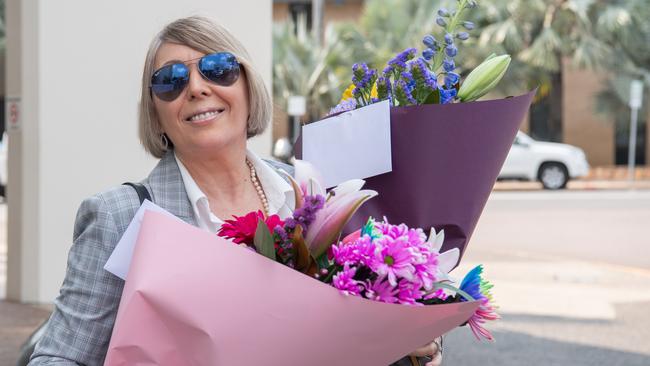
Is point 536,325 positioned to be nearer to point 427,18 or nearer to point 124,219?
point 124,219

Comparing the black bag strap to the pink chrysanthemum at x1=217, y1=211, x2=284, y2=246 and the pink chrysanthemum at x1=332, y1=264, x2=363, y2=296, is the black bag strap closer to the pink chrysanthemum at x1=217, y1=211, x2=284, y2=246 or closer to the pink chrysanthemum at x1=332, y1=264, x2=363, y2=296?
the pink chrysanthemum at x1=217, y1=211, x2=284, y2=246

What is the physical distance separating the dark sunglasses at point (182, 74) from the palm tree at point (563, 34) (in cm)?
2453

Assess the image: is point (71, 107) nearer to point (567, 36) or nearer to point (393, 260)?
point (393, 260)

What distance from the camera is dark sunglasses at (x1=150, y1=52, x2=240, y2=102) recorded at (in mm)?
2084

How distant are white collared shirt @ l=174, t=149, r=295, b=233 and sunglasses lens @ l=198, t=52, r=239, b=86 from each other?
236 millimetres

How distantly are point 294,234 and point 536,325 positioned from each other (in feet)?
21.7

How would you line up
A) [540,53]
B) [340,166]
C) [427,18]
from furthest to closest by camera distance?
[427,18] < [540,53] < [340,166]

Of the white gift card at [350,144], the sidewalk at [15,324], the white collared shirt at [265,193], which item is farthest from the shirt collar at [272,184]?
the sidewalk at [15,324]

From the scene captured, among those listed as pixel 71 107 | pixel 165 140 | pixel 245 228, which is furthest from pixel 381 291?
pixel 71 107

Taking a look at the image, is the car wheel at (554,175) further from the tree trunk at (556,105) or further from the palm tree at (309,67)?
the palm tree at (309,67)

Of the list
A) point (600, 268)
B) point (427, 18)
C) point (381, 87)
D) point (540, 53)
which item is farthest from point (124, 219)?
point (427, 18)

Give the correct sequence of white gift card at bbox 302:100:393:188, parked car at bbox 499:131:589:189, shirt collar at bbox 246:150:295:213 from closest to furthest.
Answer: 1. white gift card at bbox 302:100:393:188
2. shirt collar at bbox 246:150:295:213
3. parked car at bbox 499:131:589:189

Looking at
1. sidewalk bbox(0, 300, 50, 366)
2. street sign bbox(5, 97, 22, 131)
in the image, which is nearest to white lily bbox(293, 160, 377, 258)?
sidewalk bbox(0, 300, 50, 366)

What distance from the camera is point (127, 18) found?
7.93 metres
